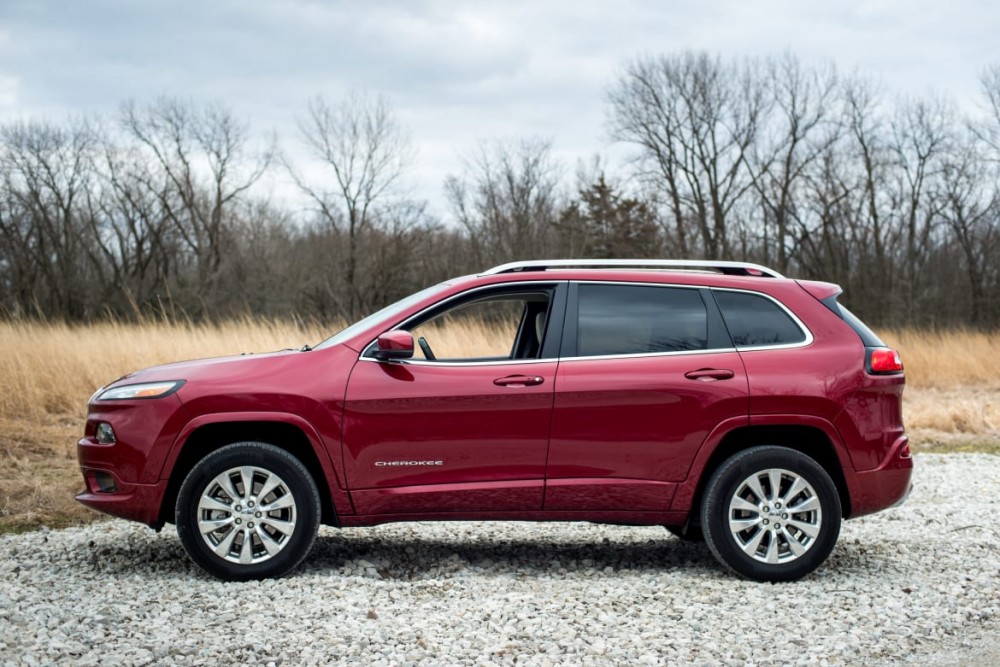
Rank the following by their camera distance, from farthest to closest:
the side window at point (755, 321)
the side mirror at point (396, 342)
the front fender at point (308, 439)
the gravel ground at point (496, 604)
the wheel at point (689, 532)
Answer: the wheel at point (689, 532) < the side window at point (755, 321) < the front fender at point (308, 439) < the side mirror at point (396, 342) < the gravel ground at point (496, 604)

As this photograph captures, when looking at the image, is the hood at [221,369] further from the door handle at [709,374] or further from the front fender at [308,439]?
the door handle at [709,374]

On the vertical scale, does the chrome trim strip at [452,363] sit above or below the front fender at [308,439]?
above

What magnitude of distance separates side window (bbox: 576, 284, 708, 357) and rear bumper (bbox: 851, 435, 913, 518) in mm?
1194

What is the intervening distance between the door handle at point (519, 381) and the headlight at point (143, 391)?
180 centimetres

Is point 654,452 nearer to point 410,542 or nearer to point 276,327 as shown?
point 410,542

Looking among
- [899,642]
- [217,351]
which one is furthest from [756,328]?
[217,351]

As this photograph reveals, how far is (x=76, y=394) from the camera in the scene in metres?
12.9

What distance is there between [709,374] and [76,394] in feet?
31.7

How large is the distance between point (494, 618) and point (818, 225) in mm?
39352

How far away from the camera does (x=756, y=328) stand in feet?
19.9

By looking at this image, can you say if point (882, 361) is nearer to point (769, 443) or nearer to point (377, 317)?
point (769, 443)

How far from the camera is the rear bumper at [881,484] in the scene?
5.89 metres

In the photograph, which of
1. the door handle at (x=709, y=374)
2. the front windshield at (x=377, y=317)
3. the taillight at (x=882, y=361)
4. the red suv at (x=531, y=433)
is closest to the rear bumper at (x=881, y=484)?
the red suv at (x=531, y=433)

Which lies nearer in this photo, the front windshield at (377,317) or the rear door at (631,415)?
the rear door at (631,415)
